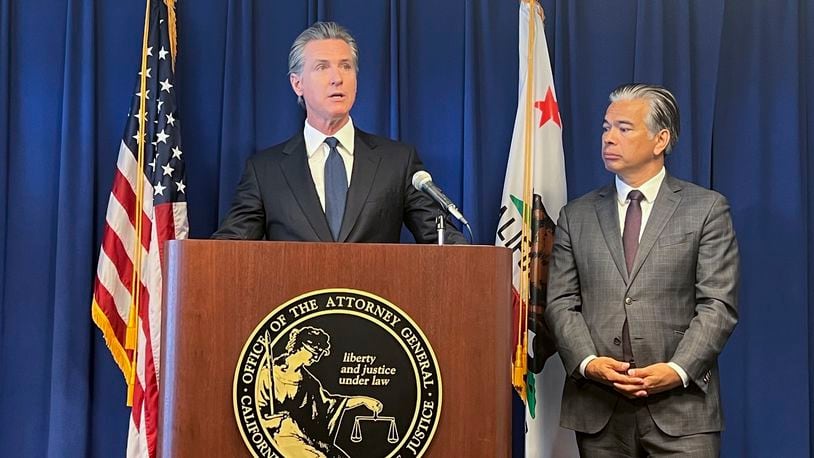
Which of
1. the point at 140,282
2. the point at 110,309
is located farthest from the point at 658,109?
the point at 110,309

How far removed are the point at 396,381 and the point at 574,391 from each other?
1.07 meters

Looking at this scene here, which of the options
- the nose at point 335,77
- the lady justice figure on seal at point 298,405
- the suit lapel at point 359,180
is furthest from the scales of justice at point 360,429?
the nose at point 335,77

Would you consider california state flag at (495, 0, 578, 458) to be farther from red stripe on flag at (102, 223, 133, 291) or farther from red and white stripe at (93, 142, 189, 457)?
red stripe on flag at (102, 223, 133, 291)

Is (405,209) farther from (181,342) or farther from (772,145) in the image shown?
(772,145)

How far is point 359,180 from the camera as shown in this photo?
281cm

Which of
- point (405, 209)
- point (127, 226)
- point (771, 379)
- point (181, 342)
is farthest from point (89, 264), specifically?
point (771, 379)

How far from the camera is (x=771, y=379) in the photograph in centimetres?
370

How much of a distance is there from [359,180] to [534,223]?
90 centimetres

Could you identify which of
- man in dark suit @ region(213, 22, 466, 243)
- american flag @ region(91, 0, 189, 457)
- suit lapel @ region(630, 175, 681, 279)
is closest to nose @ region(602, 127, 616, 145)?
suit lapel @ region(630, 175, 681, 279)

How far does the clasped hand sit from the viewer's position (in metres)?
2.62

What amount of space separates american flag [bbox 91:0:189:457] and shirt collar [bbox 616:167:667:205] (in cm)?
159

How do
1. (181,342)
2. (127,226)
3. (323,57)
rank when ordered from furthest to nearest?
(127,226)
(323,57)
(181,342)

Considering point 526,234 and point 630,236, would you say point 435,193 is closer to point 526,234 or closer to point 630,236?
point 630,236

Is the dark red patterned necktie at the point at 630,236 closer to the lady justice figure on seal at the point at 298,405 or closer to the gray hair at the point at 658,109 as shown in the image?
the gray hair at the point at 658,109
